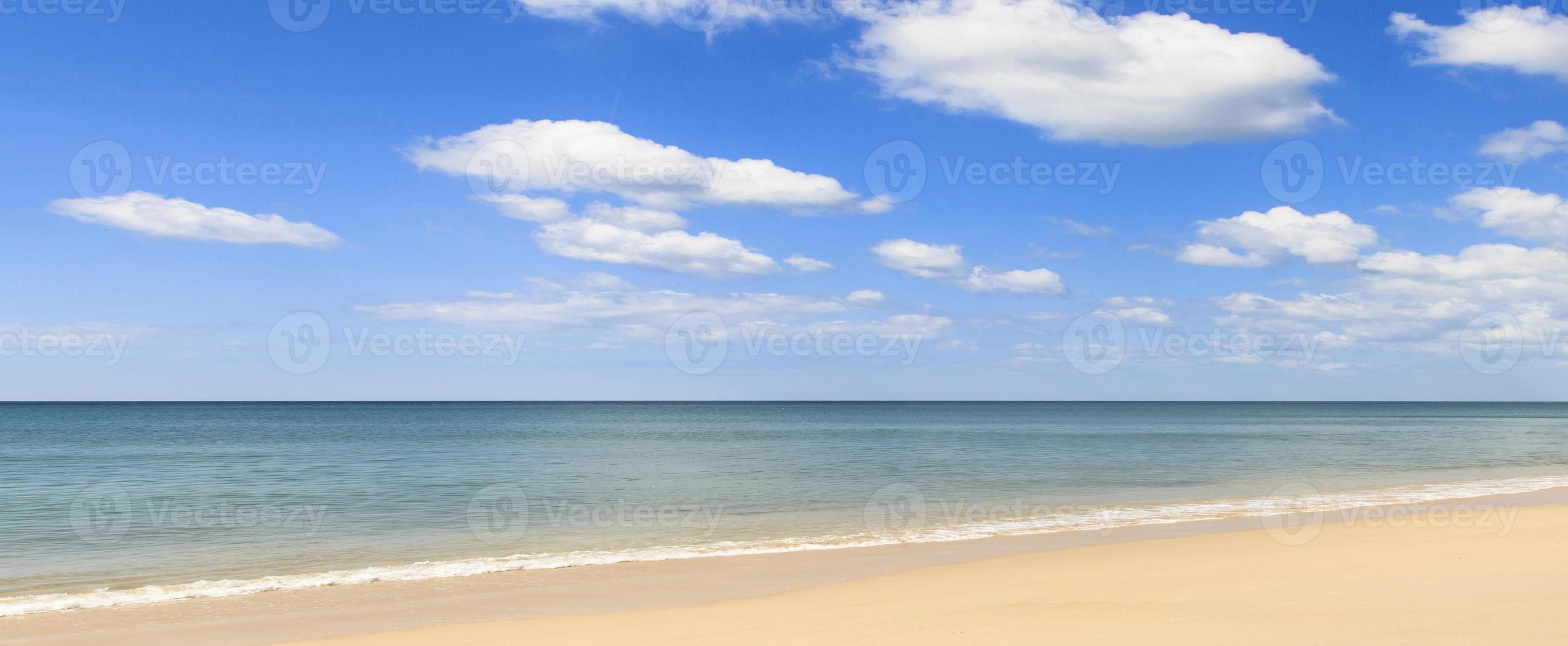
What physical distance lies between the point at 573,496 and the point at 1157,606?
1737 cm

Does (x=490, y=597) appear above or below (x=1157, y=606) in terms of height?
below

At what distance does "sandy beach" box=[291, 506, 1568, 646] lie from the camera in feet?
26.8

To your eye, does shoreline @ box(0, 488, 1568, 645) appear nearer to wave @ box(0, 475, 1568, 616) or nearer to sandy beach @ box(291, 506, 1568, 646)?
wave @ box(0, 475, 1568, 616)

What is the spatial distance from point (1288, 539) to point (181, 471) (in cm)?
3537

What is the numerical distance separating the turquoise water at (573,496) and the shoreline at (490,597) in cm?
66

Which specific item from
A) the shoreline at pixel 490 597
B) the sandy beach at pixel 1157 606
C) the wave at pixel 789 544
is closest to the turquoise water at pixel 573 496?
the wave at pixel 789 544

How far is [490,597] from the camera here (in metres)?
11.2

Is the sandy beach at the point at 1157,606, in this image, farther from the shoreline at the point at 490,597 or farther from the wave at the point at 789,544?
the wave at the point at 789,544

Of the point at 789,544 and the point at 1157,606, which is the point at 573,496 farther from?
the point at 1157,606

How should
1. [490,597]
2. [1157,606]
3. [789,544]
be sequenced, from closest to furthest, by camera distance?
[1157,606] < [490,597] < [789,544]

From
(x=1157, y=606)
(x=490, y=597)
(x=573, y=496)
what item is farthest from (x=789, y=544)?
(x=573, y=496)

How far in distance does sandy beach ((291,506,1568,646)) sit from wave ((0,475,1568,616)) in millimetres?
3425

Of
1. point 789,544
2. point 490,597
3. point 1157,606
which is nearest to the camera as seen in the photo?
point 1157,606

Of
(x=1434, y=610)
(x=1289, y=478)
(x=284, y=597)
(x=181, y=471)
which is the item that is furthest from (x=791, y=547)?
(x=181, y=471)
